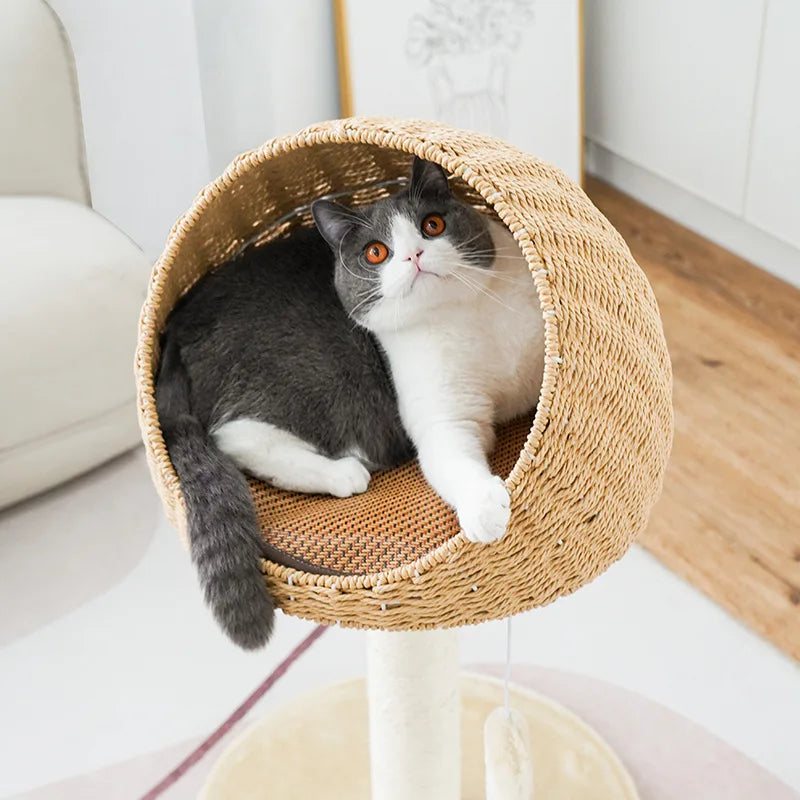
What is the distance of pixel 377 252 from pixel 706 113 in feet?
5.27

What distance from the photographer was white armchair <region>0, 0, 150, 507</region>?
186 centimetres

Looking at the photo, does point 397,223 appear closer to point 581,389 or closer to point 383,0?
point 581,389

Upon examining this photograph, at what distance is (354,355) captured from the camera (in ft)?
4.45

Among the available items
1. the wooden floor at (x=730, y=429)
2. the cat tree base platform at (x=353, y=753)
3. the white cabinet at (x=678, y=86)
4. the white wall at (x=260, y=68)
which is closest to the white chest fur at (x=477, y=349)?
the cat tree base platform at (x=353, y=753)

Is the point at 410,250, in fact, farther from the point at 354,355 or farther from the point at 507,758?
the point at 507,758

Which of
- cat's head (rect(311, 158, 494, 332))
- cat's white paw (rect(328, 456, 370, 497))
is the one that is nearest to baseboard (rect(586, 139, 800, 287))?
cat's head (rect(311, 158, 494, 332))

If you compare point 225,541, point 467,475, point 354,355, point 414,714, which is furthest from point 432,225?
point 414,714

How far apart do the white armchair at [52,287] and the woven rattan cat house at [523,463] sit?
2.22 feet

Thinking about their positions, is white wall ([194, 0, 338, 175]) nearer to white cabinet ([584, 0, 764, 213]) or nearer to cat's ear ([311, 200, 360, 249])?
white cabinet ([584, 0, 764, 213])

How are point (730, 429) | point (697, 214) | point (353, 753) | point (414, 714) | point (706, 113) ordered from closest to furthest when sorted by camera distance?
point (414, 714), point (353, 753), point (730, 429), point (706, 113), point (697, 214)

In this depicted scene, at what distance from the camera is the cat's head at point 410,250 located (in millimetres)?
1231

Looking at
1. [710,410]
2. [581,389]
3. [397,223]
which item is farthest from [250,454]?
[710,410]

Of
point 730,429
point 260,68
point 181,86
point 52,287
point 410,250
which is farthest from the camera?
point 181,86

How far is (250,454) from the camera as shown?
129 centimetres
